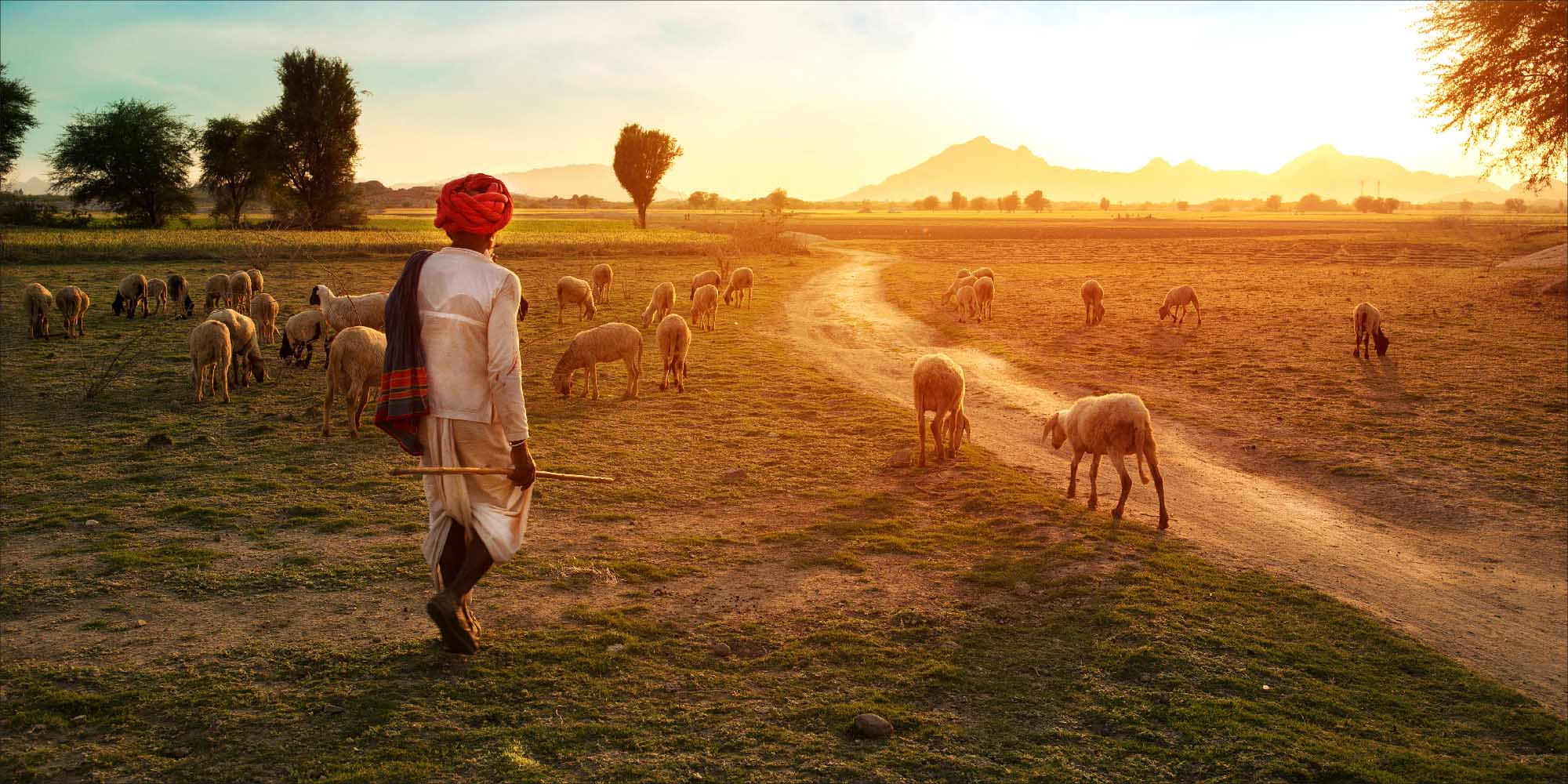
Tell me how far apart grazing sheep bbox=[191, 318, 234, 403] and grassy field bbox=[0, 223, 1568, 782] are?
2749mm

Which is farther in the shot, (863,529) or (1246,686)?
(863,529)

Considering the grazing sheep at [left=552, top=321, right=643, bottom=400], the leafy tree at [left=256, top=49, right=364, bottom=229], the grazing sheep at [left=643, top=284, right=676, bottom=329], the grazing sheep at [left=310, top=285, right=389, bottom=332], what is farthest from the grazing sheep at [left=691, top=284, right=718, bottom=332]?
the leafy tree at [left=256, top=49, right=364, bottom=229]

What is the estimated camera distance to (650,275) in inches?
1544

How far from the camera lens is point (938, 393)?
12.0 meters

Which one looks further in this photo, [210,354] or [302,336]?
[302,336]

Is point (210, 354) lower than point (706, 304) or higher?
lower

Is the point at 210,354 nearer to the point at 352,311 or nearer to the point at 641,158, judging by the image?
the point at 352,311

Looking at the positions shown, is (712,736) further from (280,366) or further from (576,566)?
(280,366)

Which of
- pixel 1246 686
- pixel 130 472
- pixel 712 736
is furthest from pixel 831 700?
pixel 130 472

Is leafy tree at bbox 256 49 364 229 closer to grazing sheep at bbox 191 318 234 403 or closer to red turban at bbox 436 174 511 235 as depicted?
grazing sheep at bbox 191 318 234 403

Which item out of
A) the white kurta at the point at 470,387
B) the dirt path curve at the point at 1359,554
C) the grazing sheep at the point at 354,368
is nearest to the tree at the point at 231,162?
the grazing sheep at the point at 354,368

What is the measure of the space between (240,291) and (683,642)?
900 inches

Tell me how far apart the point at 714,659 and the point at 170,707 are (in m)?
3.50

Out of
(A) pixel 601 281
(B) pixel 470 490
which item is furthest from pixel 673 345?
(A) pixel 601 281
